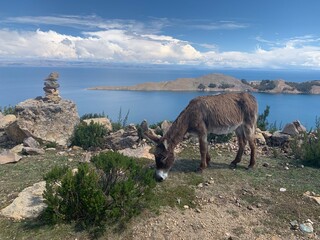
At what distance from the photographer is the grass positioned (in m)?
5.46

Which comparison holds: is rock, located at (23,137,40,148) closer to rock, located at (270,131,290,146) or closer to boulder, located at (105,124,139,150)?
boulder, located at (105,124,139,150)

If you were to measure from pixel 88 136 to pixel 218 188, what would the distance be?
5508 millimetres

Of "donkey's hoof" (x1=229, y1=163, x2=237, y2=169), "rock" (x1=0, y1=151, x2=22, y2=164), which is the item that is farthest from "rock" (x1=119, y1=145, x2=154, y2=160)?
"rock" (x1=0, y1=151, x2=22, y2=164)

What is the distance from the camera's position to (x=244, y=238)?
5.50 meters

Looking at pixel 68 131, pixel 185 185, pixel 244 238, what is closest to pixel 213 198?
pixel 185 185

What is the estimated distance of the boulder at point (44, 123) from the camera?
11227 millimetres

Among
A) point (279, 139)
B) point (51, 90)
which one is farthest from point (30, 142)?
point (279, 139)

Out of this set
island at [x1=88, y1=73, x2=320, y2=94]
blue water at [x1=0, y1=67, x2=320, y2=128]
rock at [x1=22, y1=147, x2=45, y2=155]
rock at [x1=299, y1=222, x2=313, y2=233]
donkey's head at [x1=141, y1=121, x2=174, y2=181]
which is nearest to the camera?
rock at [x1=299, y1=222, x2=313, y2=233]

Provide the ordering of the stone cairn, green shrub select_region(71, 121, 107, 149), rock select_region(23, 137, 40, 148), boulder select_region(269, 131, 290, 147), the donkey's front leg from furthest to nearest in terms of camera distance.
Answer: the stone cairn < boulder select_region(269, 131, 290, 147) < green shrub select_region(71, 121, 107, 149) < rock select_region(23, 137, 40, 148) < the donkey's front leg

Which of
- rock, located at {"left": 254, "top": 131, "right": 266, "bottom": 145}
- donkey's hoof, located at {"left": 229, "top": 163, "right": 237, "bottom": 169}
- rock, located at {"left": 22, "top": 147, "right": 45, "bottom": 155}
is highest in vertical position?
rock, located at {"left": 254, "top": 131, "right": 266, "bottom": 145}

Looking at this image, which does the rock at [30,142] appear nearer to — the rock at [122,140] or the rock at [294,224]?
the rock at [122,140]

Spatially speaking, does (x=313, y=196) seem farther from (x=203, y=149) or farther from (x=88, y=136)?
(x=88, y=136)

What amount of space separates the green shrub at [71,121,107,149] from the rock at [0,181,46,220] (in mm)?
4193

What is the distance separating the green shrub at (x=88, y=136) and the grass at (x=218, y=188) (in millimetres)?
949
